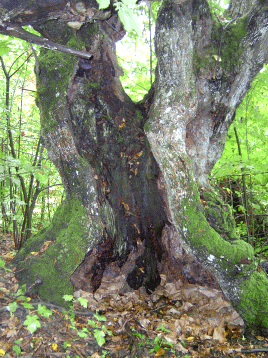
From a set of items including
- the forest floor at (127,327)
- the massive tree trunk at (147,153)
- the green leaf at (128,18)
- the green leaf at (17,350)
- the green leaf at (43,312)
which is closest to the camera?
the green leaf at (128,18)

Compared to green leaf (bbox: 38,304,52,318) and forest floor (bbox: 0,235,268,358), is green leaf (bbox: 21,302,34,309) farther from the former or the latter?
green leaf (bbox: 38,304,52,318)

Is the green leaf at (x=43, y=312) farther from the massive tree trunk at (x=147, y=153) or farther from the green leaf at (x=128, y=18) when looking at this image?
the green leaf at (x=128, y=18)

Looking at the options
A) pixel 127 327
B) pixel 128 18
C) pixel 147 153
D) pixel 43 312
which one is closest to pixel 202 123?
pixel 147 153

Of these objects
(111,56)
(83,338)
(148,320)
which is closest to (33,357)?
(83,338)

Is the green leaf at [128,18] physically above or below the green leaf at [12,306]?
above

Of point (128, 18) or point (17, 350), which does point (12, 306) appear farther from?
point (128, 18)

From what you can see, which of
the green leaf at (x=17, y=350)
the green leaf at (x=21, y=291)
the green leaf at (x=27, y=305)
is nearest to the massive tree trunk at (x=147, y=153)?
the green leaf at (x=21, y=291)

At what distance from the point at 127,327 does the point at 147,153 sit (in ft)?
7.47

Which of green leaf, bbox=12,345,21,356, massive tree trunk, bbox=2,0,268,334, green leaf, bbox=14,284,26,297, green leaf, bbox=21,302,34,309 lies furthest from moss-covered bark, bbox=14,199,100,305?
green leaf, bbox=12,345,21,356

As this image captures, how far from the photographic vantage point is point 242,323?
10.0 feet

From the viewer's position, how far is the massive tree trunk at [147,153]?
3098 millimetres

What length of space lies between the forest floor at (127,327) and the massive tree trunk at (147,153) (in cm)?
23

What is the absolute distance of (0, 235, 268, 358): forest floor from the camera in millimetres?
2381

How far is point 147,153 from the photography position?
12.1ft
